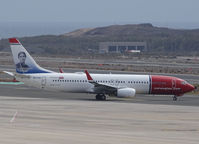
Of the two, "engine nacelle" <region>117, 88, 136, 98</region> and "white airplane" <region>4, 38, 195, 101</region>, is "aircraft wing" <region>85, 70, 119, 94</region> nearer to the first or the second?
"white airplane" <region>4, 38, 195, 101</region>

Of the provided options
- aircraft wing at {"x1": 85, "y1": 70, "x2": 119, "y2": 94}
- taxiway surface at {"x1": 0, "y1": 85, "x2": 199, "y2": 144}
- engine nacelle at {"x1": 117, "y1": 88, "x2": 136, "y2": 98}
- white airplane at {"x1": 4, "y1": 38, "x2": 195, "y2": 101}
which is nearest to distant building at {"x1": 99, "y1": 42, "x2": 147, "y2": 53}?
white airplane at {"x1": 4, "y1": 38, "x2": 195, "y2": 101}

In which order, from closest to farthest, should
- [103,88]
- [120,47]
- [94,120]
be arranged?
1. [94,120]
2. [103,88]
3. [120,47]

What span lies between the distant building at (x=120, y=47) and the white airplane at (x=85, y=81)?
361ft

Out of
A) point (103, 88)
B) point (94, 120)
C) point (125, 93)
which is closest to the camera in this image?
point (94, 120)

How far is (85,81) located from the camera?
51.7 metres

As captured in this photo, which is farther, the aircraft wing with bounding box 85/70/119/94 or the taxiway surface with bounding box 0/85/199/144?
the aircraft wing with bounding box 85/70/119/94

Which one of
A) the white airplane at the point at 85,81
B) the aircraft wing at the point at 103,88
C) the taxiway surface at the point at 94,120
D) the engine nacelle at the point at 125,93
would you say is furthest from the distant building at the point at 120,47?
the taxiway surface at the point at 94,120

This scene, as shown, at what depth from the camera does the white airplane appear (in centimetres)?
5109

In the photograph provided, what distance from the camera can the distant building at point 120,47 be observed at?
167750 mm

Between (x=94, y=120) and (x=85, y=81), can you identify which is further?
(x=85, y=81)

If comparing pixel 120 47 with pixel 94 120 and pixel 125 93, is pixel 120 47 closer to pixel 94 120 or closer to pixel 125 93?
pixel 125 93

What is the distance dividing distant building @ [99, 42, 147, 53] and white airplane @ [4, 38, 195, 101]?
10998 centimetres

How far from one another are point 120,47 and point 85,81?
395 ft

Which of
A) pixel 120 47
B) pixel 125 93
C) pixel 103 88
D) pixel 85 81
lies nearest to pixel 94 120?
pixel 125 93
